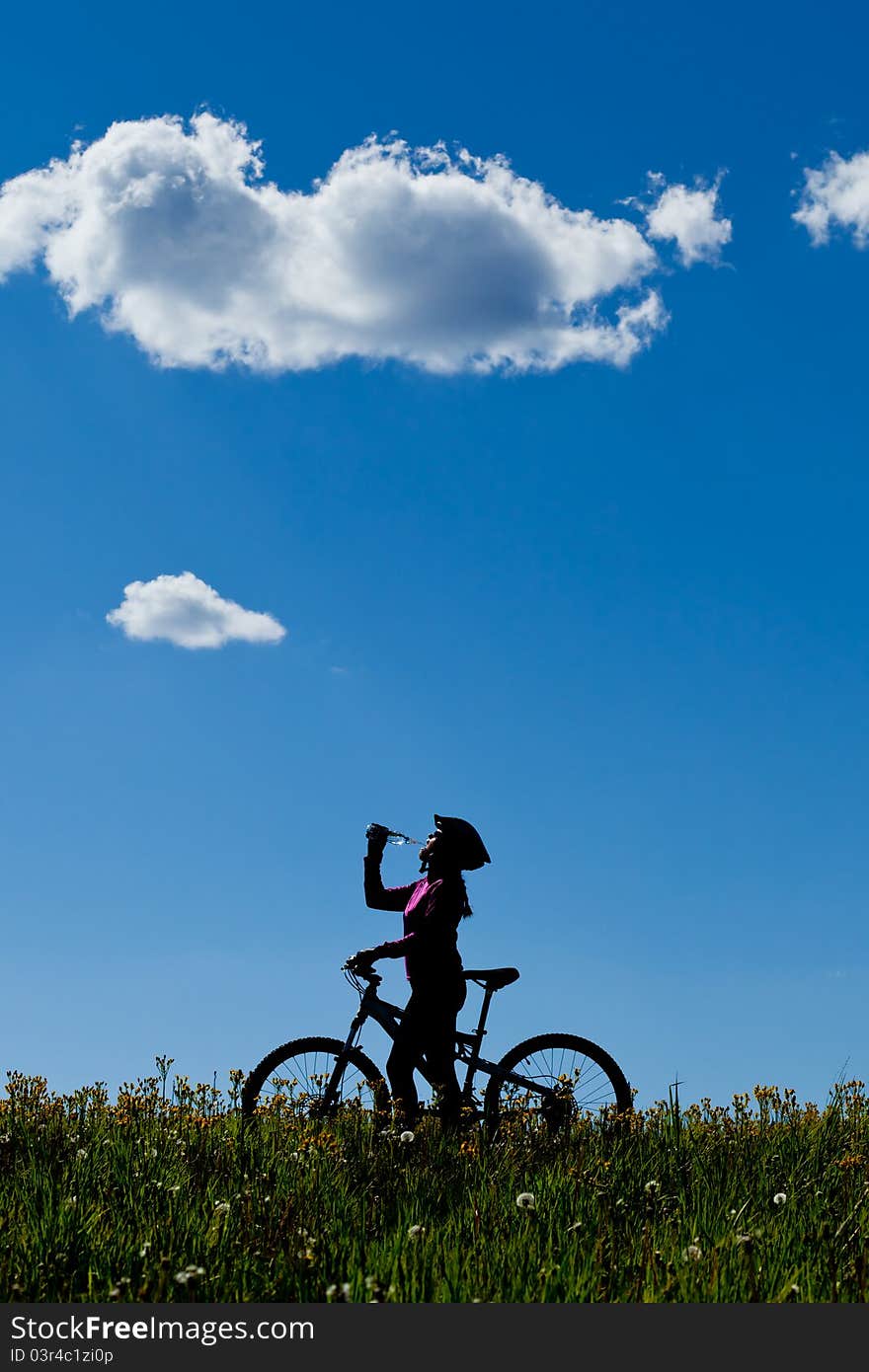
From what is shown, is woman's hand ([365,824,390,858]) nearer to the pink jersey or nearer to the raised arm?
the raised arm

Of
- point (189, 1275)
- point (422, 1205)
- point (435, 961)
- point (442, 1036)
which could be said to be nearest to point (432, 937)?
point (435, 961)

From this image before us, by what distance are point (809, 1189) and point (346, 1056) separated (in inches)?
175

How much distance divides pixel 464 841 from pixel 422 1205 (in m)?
3.99

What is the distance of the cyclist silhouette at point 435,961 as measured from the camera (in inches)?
419

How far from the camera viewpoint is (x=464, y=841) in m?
10.9

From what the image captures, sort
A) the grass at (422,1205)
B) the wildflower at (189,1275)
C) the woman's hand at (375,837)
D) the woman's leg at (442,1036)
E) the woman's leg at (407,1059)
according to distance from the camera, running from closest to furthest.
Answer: the wildflower at (189,1275) → the grass at (422,1205) → the woman's leg at (407,1059) → the woman's leg at (442,1036) → the woman's hand at (375,837)

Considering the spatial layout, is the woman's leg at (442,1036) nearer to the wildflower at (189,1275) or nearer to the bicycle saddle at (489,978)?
the bicycle saddle at (489,978)

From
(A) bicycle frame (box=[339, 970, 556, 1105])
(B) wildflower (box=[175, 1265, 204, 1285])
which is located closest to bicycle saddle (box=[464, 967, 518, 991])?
(A) bicycle frame (box=[339, 970, 556, 1105])

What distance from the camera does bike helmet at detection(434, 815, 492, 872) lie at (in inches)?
430

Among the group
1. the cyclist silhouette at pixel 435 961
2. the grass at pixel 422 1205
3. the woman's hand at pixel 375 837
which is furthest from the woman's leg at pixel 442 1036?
the woman's hand at pixel 375 837

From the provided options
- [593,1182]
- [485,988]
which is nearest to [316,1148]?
[593,1182]

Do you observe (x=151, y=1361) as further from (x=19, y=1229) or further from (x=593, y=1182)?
(x=593, y=1182)

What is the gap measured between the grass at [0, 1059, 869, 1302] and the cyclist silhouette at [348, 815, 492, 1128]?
0.77 meters

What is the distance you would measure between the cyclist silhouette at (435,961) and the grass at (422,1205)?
2.52 ft
